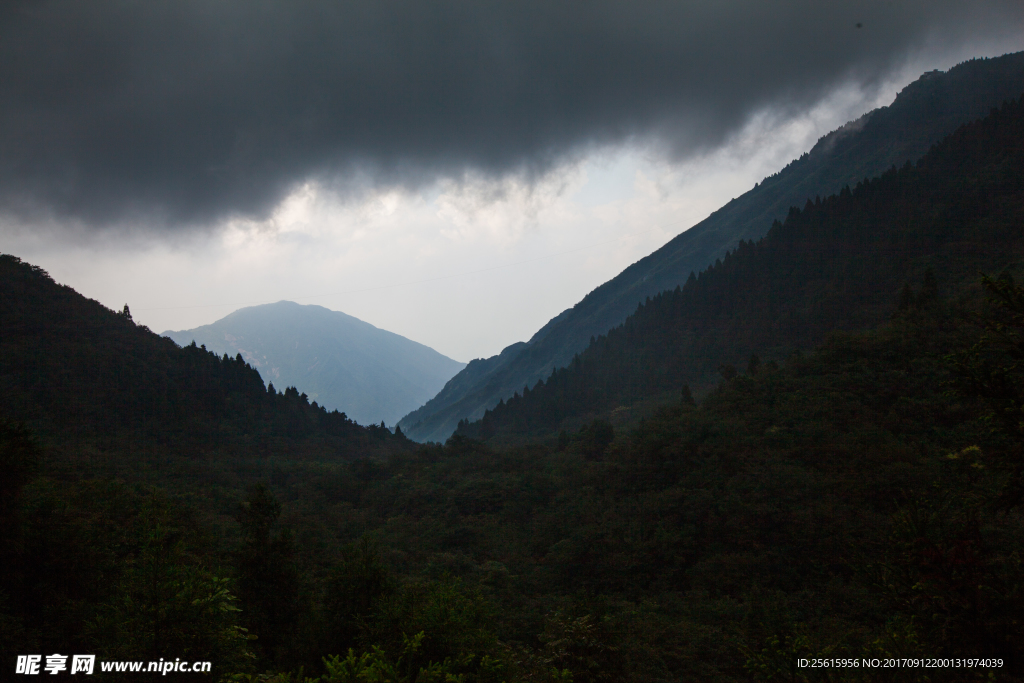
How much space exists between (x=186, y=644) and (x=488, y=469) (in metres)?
Result: 47.9

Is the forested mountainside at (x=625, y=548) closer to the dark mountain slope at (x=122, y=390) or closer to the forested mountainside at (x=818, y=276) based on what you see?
the dark mountain slope at (x=122, y=390)

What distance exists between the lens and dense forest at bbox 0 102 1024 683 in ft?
30.7

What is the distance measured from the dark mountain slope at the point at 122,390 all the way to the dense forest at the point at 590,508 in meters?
0.48

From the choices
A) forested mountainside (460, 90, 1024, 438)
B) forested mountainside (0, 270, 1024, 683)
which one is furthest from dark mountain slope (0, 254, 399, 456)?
forested mountainside (460, 90, 1024, 438)

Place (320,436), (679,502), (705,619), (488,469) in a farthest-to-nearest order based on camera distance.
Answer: (320,436) → (488,469) → (679,502) → (705,619)

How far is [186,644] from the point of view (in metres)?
9.48

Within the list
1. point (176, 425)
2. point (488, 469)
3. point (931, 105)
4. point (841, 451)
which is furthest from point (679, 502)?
point (931, 105)

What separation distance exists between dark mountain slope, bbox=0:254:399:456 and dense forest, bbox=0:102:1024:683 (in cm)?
48

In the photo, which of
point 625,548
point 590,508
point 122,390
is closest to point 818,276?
point 590,508

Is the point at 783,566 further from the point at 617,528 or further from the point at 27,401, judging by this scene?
the point at 27,401

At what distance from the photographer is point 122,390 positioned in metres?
69.6

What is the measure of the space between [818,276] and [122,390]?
11838 centimetres

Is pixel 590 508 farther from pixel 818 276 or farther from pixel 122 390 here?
pixel 818 276

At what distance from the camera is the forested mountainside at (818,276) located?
233 feet
